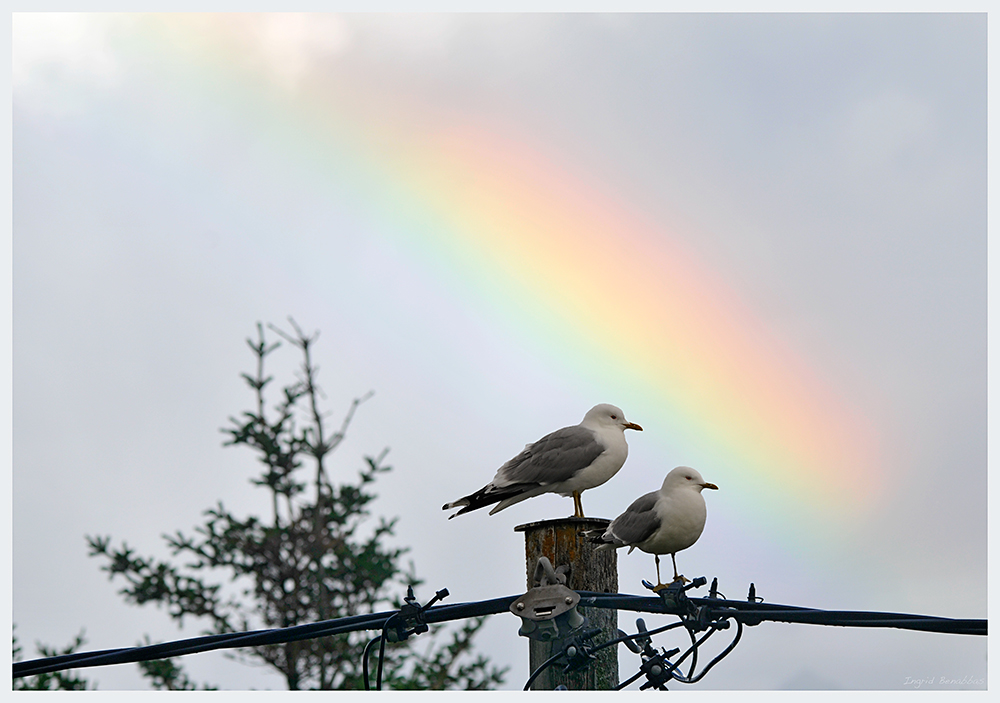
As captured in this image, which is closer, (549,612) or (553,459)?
(549,612)

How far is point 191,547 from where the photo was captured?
1645 cm

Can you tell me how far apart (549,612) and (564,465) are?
1295mm

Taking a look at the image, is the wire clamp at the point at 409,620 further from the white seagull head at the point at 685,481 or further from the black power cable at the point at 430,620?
the white seagull head at the point at 685,481

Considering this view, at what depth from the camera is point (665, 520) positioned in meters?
5.20

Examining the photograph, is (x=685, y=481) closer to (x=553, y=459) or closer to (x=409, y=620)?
(x=553, y=459)

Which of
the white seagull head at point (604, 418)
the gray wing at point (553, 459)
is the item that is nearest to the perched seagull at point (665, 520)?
the gray wing at point (553, 459)

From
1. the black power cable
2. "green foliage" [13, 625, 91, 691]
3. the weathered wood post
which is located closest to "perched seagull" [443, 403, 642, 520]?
the weathered wood post

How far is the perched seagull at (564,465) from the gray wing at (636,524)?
859 mm

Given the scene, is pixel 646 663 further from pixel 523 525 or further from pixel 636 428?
pixel 636 428

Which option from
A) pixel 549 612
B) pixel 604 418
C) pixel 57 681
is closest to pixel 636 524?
pixel 549 612

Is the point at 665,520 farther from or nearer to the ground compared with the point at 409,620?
farther from the ground

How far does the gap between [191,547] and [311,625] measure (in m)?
12.4

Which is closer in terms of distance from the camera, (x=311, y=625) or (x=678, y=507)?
(x=311, y=625)

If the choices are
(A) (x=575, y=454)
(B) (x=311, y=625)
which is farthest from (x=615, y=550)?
(B) (x=311, y=625)
